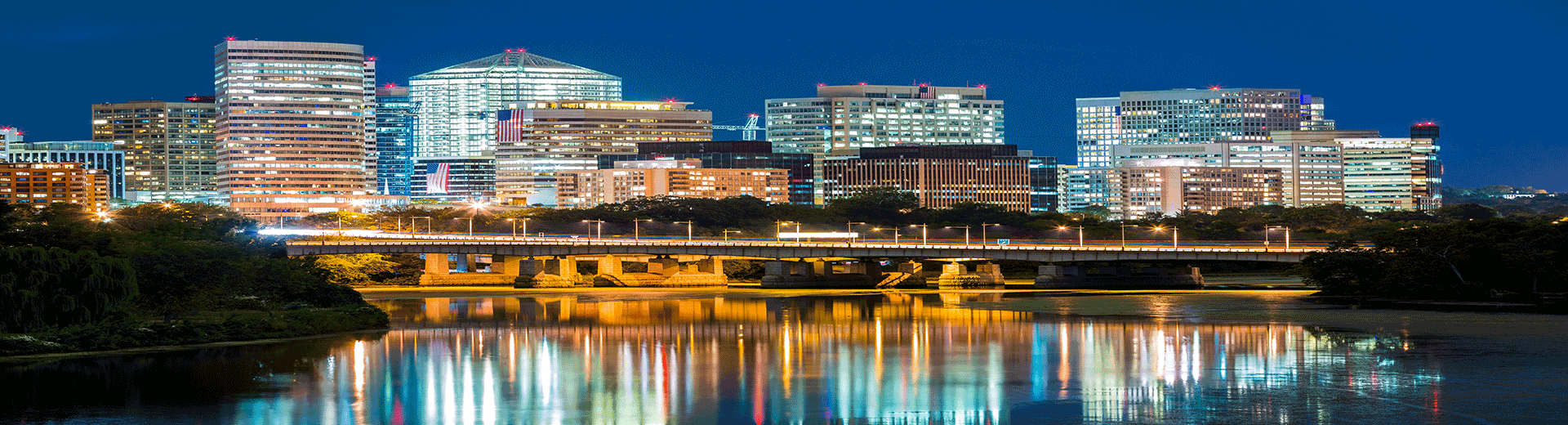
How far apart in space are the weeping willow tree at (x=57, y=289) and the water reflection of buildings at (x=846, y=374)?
32.3ft

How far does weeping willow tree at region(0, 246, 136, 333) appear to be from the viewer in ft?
205

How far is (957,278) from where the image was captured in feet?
483

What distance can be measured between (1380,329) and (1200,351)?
16666 mm

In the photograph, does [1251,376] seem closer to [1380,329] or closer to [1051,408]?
[1051,408]

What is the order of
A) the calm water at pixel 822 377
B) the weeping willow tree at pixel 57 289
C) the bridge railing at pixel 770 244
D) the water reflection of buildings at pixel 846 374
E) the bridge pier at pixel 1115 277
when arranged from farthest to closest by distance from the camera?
the bridge pier at pixel 1115 277 < the bridge railing at pixel 770 244 < the weeping willow tree at pixel 57 289 < the water reflection of buildings at pixel 846 374 < the calm water at pixel 822 377

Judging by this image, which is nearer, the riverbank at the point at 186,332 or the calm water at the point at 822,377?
the calm water at the point at 822,377

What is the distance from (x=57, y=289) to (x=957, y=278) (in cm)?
9369

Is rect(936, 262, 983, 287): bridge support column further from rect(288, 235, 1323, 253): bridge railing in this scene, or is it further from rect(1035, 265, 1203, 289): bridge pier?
rect(1035, 265, 1203, 289): bridge pier

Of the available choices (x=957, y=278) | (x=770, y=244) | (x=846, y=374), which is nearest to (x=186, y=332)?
(x=846, y=374)

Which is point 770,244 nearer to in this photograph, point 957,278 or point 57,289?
point 957,278

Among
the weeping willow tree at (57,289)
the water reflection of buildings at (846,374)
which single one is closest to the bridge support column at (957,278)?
the water reflection of buildings at (846,374)

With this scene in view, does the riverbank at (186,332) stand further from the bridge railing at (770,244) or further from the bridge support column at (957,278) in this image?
the bridge railing at (770,244)

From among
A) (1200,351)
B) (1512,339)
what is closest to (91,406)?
(1200,351)

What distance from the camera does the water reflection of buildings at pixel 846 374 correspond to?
4391 centimetres
